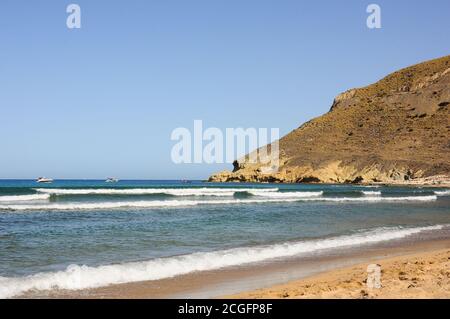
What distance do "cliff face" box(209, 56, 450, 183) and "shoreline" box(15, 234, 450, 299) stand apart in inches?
3001

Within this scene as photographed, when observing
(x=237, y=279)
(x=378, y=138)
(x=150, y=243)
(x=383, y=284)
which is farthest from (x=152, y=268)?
(x=378, y=138)

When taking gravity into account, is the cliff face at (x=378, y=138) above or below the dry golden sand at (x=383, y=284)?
above

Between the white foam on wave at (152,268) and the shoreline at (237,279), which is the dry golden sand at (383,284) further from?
the white foam on wave at (152,268)

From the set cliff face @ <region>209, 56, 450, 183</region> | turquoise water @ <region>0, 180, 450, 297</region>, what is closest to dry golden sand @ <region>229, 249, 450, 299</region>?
turquoise water @ <region>0, 180, 450, 297</region>

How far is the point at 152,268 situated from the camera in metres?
9.76

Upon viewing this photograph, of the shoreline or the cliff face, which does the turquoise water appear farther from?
the cliff face

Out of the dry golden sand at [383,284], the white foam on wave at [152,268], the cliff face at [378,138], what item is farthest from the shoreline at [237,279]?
the cliff face at [378,138]

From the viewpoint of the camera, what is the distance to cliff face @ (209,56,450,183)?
8856cm

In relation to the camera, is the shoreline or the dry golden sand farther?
the shoreline

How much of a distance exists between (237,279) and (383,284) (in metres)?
2.73

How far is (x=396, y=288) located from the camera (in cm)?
758

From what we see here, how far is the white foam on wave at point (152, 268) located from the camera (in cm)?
823

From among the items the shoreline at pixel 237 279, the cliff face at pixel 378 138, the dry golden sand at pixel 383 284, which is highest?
the cliff face at pixel 378 138

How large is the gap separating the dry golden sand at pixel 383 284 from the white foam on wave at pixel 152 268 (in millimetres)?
2296
